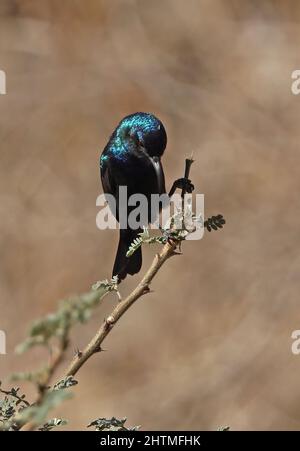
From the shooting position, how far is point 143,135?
3.23 metres

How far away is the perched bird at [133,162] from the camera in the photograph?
3180mm

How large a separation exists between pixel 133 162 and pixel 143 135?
0.45 ft

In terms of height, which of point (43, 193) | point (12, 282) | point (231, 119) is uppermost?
point (231, 119)

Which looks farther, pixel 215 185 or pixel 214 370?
pixel 215 185

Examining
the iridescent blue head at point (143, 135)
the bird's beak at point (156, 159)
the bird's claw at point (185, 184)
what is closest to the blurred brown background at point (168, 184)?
the iridescent blue head at point (143, 135)

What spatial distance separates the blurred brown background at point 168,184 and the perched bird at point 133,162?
2119mm

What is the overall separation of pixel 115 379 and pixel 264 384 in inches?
37.9

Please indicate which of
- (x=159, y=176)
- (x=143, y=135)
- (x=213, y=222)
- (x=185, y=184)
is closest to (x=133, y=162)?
(x=143, y=135)

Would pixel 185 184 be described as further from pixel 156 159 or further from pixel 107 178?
pixel 107 178

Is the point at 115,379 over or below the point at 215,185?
below

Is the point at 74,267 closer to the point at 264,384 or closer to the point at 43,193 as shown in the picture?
the point at 43,193

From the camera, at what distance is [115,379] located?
560 cm

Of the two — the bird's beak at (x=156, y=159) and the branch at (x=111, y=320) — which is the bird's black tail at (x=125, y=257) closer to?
the bird's beak at (x=156, y=159)
